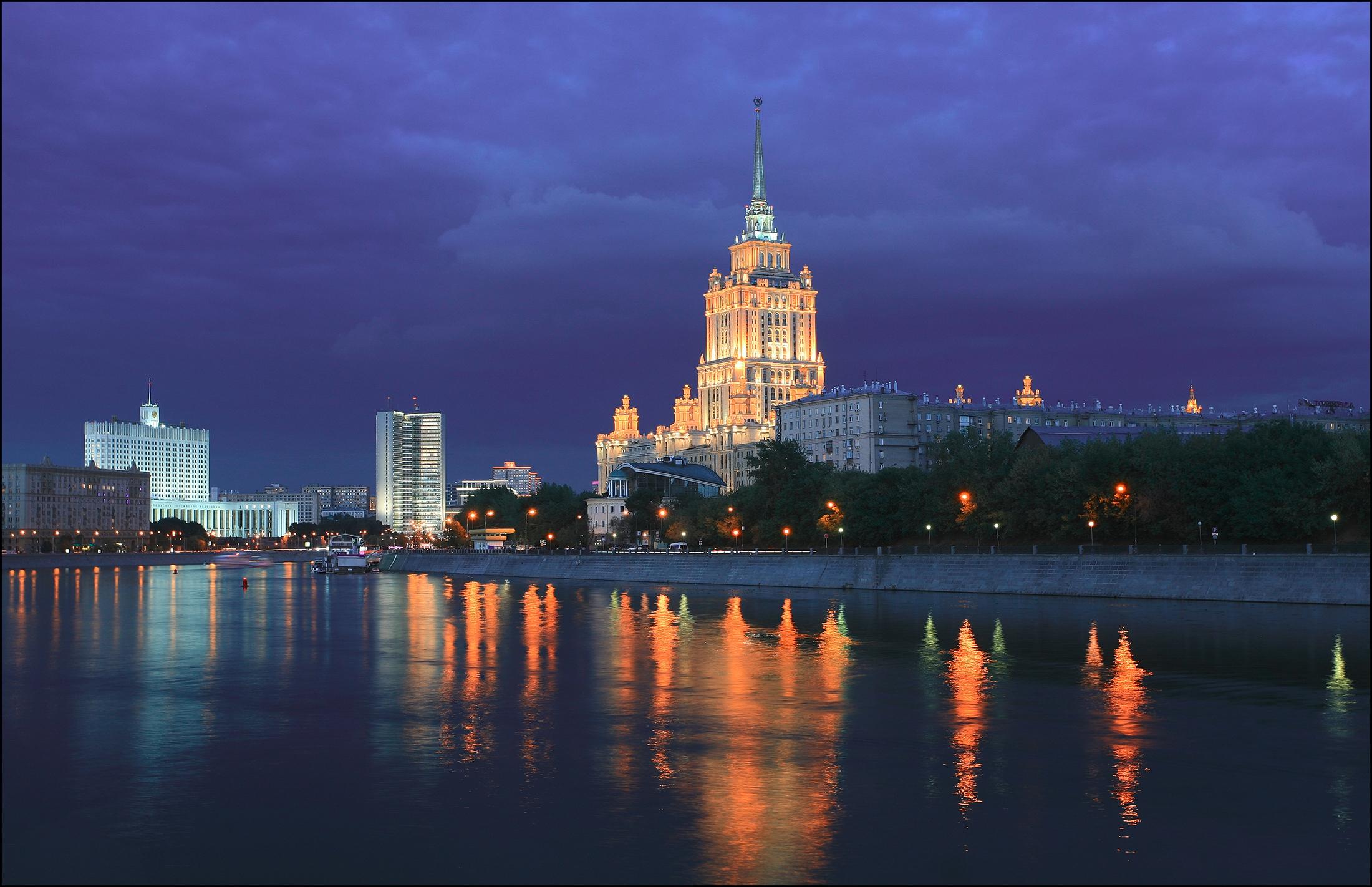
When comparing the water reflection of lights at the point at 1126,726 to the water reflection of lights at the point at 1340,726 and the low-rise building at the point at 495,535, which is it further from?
the low-rise building at the point at 495,535

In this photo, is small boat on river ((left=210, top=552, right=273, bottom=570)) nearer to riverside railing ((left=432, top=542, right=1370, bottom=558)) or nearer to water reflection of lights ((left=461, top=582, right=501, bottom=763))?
riverside railing ((left=432, top=542, right=1370, bottom=558))

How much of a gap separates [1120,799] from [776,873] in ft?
21.6

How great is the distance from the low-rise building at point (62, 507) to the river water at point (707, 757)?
1.17 m

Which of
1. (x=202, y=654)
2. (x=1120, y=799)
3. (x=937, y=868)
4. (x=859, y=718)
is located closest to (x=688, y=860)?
(x=937, y=868)

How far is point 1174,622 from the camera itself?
4584 cm

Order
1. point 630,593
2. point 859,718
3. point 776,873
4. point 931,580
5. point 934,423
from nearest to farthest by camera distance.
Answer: point 776,873
point 859,718
point 931,580
point 630,593
point 934,423

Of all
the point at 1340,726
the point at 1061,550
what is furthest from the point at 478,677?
the point at 1061,550

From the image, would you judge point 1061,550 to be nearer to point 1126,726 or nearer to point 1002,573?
point 1002,573

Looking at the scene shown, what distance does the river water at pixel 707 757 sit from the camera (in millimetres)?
17016

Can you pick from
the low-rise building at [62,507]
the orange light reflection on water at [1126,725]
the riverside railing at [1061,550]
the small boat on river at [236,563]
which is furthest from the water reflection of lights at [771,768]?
the small boat on river at [236,563]

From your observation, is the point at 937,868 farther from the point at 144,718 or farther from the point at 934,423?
the point at 934,423

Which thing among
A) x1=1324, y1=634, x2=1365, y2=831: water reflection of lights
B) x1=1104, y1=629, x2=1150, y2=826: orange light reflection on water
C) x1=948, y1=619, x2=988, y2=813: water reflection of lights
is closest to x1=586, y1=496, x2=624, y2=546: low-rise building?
x1=948, y1=619, x2=988, y2=813: water reflection of lights

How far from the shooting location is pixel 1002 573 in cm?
6844

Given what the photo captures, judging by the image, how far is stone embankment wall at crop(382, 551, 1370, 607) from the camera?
4353 cm
